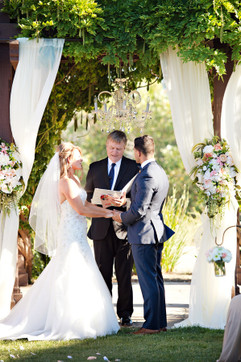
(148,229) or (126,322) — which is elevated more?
(148,229)

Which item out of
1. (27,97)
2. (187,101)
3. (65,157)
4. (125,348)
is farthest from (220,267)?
(27,97)

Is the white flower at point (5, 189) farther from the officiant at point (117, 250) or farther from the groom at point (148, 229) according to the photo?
the groom at point (148, 229)

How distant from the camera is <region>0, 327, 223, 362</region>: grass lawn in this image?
4547 mm

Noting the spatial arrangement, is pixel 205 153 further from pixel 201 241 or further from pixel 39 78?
pixel 39 78

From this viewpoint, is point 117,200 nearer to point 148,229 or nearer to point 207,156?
point 148,229

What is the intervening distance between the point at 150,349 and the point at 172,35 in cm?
288

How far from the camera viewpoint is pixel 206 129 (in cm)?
604

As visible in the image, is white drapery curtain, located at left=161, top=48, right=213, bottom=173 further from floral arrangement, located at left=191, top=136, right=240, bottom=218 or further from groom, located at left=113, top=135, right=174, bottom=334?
groom, located at left=113, top=135, right=174, bottom=334

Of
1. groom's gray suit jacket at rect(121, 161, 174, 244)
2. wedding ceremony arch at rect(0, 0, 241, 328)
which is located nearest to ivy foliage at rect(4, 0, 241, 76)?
wedding ceremony arch at rect(0, 0, 241, 328)

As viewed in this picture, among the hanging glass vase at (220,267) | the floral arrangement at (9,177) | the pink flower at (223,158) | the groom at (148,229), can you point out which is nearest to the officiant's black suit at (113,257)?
the groom at (148,229)

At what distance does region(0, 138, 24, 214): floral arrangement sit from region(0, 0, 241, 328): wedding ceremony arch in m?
0.08

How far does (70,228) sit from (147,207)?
30.1 inches

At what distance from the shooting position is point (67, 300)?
5.21 metres

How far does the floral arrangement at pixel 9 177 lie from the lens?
5809 millimetres
